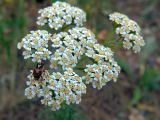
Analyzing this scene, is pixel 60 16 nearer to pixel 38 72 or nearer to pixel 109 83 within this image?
pixel 38 72

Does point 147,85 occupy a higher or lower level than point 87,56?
higher

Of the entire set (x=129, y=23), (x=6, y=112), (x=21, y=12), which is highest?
(x=21, y=12)

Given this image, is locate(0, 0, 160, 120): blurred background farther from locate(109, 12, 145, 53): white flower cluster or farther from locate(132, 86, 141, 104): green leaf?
locate(109, 12, 145, 53): white flower cluster

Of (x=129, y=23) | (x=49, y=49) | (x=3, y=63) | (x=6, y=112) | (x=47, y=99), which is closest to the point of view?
(x=47, y=99)

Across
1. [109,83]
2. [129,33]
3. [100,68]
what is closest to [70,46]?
[100,68]

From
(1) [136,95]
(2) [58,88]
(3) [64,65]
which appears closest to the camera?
(2) [58,88]

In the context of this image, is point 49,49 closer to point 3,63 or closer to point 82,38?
point 82,38

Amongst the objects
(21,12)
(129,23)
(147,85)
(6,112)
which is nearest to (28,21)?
(21,12)

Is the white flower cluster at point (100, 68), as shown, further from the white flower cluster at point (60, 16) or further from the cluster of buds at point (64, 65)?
the white flower cluster at point (60, 16)
